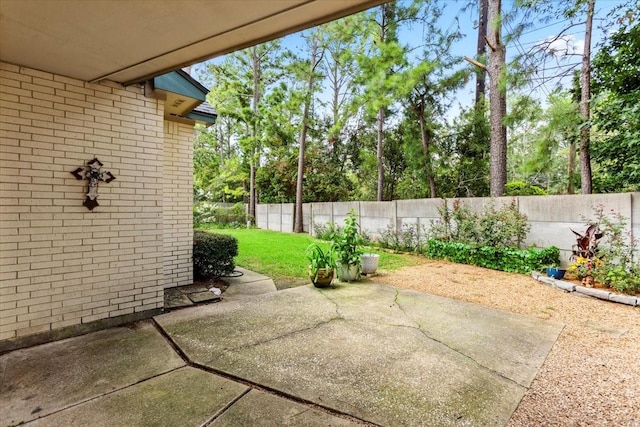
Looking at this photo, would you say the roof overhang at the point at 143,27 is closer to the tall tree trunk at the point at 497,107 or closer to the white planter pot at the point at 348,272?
the white planter pot at the point at 348,272

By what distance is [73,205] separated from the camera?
297 centimetres

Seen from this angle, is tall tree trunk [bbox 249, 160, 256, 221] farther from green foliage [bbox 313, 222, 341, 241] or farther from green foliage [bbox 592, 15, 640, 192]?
green foliage [bbox 592, 15, 640, 192]

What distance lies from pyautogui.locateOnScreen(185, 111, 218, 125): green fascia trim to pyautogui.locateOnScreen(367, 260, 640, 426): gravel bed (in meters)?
3.92

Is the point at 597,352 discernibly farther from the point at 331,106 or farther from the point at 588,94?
the point at 331,106

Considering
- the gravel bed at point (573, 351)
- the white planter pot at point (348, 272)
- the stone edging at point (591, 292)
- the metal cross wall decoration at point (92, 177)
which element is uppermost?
the metal cross wall decoration at point (92, 177)

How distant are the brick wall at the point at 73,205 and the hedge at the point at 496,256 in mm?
6122

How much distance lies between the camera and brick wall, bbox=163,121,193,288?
14.8ft

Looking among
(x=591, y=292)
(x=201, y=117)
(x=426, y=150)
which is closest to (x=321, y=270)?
(x=201, y=117)

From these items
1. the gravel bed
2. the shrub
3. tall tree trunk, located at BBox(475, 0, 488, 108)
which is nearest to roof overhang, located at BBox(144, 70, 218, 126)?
the shrub

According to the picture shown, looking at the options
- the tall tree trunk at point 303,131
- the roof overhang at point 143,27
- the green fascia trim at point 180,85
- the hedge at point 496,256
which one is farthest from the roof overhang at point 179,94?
the tall tree trunk at point 303,131

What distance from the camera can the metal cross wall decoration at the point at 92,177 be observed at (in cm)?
300

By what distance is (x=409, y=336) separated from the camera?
3010mm

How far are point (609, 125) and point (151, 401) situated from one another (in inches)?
314

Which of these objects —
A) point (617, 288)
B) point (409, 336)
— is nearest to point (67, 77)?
point (409, 336)
